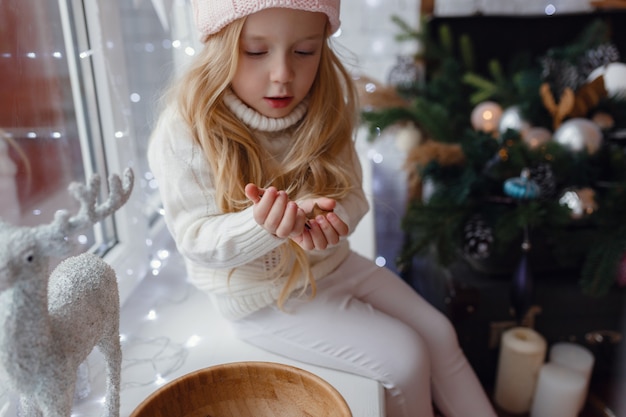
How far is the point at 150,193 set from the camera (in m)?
1.21

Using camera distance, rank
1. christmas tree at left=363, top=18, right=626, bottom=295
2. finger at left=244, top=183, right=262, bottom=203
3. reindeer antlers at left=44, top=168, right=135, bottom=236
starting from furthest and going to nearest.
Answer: christmas tree at left=363, top=18, right=626, bottom=295 → finger at left=244, top=183, right=262, bottom=203 → reindeer antlers at left=44, top=168, right=135, bottom=236

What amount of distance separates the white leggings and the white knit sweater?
51 mm

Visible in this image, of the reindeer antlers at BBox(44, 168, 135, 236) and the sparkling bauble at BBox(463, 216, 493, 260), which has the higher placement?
the reindeer antlers at BBox(44, 168, 135, 236)

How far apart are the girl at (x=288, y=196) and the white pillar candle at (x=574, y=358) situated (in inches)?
15.9

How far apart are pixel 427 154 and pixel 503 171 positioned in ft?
0.59

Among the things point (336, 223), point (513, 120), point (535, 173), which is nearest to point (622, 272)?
point (535, 173)

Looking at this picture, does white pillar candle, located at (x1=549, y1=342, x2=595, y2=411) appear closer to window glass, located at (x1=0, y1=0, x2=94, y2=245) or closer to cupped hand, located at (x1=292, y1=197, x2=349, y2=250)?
cupped hand, located at (x1=292, y1=197, x2=349, y2=250)

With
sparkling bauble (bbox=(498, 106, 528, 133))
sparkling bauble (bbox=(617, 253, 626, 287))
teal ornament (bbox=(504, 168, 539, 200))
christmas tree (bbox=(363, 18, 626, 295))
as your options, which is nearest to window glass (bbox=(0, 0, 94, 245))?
christmas tree (bbox=(363, 18, 626, 295))

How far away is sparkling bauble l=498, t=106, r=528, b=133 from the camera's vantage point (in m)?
1.24

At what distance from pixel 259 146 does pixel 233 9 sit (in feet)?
0.62

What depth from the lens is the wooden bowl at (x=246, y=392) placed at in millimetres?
545

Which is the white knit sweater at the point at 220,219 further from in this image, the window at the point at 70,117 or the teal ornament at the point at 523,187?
the teal ornament at the point at 523,187

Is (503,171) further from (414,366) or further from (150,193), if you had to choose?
(150,193)

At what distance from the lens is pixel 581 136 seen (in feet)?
3.66
